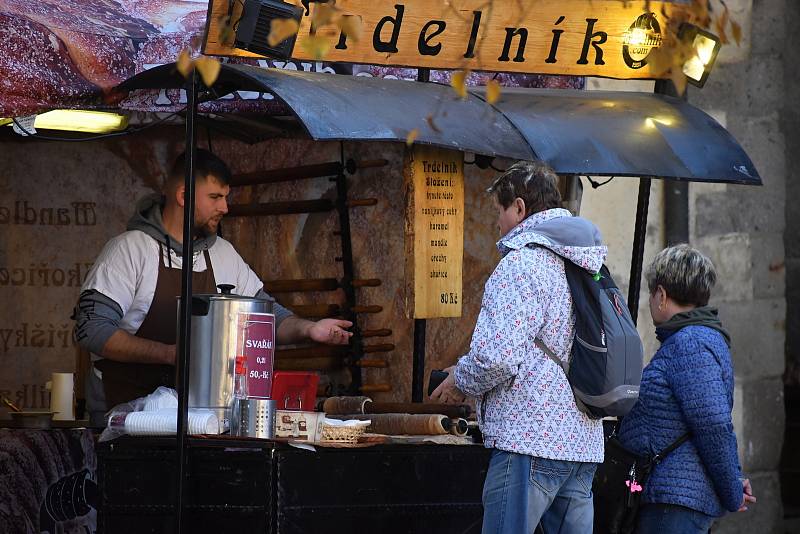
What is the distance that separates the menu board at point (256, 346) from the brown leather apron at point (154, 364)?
76 cm

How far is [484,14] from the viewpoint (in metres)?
5.91

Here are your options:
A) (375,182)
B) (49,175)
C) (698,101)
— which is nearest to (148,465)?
(375,182)

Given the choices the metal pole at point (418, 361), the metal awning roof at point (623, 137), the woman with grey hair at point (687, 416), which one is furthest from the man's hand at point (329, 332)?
the woman with grey hair at point (687, 416)

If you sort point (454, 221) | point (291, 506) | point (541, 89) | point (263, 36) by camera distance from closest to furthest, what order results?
point (291, 506), point (263, 36), point (454, 221), point (541, 89)

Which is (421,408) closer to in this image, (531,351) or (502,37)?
(531,351)

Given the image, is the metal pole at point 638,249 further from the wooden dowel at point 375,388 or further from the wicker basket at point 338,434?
the wicker basket at point 338,434

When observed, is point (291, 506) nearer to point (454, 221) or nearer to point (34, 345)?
point (454, 221)

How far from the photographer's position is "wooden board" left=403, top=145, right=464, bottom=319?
5.59 meters

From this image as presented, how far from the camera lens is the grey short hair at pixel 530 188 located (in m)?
4.39

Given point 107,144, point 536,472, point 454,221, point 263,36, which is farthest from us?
point 107,144

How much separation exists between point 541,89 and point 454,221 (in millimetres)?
1109

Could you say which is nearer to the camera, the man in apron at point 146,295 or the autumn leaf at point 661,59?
the autumn leaf at point 661,59

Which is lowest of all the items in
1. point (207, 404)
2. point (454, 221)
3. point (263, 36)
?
point (207, 404)

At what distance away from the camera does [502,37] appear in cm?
593
